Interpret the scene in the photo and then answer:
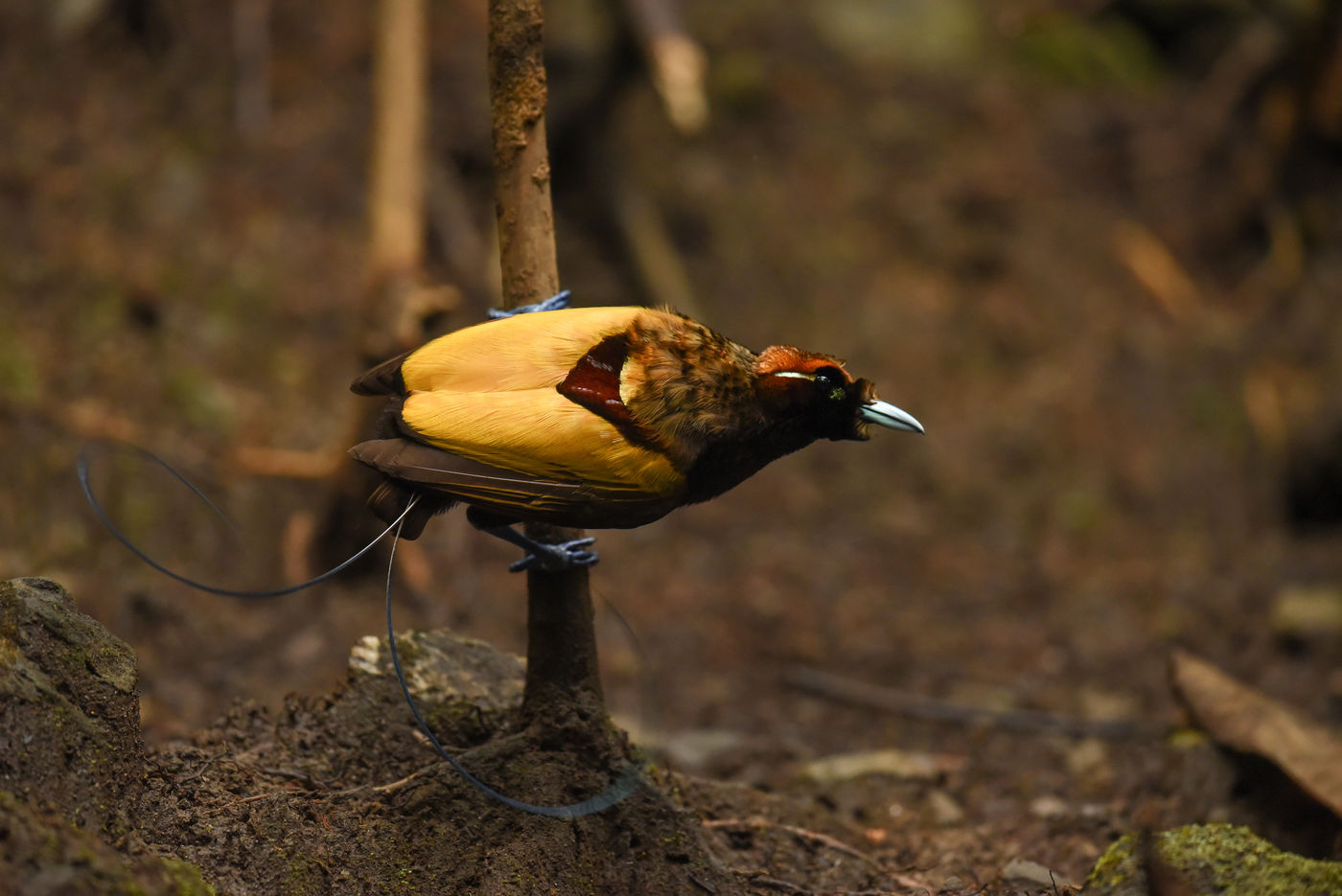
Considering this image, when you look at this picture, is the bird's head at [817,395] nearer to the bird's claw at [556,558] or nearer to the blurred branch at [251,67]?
the bird's claw at [556,558]

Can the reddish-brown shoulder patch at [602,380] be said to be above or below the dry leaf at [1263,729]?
above

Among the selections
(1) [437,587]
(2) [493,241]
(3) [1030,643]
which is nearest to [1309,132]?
(3) [1030,643]

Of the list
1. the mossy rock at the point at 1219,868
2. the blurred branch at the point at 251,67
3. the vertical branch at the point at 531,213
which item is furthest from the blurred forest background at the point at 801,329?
the vertical branch at the point at 531,213

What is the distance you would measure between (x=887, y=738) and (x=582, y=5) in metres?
5.31

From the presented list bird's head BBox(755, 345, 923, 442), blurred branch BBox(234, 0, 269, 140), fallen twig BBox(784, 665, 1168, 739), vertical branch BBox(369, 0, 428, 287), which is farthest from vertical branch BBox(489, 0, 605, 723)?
blurred branch BBox(234, 0, 269, 140)

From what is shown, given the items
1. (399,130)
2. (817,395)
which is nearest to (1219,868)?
(817,395)

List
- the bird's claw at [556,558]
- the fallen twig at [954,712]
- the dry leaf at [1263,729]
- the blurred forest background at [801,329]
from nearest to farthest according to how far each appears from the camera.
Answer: the bird's claw at [556,558] → the dry leaf at [1263,729] → the fallen twig at [954,712] → the blurred forest background at [801,329]

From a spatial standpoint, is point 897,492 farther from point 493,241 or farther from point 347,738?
point 347,738

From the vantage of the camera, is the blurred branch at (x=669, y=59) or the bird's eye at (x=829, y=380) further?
the blurred branch at (x=669, y=59)

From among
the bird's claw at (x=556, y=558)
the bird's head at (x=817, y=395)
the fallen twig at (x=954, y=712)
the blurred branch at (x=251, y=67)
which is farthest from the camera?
the blurred branch at (x=251, y=67)

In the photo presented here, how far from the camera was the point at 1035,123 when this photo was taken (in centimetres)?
927

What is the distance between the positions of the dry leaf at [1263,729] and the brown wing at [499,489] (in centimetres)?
239

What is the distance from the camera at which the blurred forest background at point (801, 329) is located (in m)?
5.48

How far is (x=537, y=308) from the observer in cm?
283
